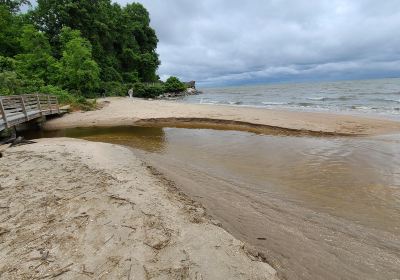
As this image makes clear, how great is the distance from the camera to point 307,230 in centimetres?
413

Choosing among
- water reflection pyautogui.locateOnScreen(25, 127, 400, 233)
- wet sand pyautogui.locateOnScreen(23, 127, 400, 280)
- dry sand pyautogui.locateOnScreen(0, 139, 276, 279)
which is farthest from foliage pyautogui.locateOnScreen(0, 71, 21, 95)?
dry sand pyautogui.locateOnScreen(0, 139, 276, 279)

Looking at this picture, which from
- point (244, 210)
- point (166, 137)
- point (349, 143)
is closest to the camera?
point (244, 210)

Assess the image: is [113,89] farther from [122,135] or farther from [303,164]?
[303,164]

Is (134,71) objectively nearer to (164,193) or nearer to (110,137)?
(110,137)

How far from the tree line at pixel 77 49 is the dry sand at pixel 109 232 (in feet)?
53.2

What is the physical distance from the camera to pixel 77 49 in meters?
25.2

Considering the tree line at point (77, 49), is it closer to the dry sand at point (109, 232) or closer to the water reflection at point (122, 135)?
the water reflection at point (122, 135)

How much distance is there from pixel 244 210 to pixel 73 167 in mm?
3991

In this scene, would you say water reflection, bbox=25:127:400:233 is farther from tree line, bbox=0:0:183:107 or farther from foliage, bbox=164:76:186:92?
foliage, bbox=164:76:186:92

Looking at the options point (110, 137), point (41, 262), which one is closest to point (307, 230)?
point (41, 262)

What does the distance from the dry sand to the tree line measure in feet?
53.2

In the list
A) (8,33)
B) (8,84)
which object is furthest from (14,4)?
(8,84)

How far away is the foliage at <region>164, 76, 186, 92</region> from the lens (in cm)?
4903

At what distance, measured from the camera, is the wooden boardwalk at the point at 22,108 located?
35.3 ft
